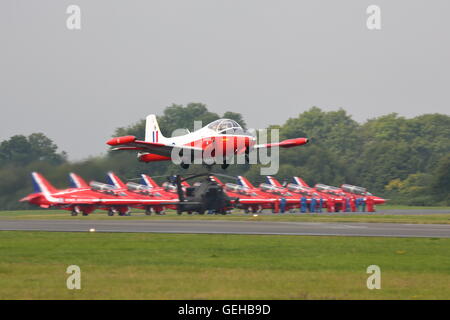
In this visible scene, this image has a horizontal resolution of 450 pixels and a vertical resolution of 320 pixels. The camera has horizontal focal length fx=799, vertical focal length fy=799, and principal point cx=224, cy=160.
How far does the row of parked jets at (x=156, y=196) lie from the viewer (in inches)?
2217

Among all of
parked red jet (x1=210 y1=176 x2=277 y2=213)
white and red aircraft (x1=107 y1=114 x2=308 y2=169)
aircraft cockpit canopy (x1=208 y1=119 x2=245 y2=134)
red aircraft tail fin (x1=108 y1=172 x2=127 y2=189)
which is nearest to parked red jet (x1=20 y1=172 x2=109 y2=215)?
red aircraft tail fin (x1=108 y1=172 x2=127 y2=189)

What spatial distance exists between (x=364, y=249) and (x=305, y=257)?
129 inches

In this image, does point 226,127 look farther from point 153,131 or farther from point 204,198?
point 153,131

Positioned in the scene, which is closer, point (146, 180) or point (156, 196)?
point (156, 196)

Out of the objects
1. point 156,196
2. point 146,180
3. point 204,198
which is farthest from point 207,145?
point 146,180

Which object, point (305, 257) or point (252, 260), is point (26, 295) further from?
point (305, 257)

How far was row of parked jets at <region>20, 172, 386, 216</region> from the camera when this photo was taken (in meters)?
56.3

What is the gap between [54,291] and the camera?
56.3 ft

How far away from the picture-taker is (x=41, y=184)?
53.8 m

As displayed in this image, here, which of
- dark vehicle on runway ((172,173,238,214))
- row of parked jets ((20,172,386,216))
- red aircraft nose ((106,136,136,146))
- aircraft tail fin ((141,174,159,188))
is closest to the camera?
red aircraft nose ((106,136,136,146))

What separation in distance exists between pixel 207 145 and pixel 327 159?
4656 cm

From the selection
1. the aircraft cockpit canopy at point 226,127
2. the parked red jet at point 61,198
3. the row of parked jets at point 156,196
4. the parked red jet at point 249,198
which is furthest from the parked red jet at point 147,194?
the aircraft cockpit canopy at point 226,127

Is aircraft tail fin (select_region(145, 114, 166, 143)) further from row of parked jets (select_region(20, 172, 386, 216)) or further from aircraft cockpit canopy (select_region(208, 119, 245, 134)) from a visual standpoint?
aircraft cockpit canopy (select_region(208, 119, 245, 134))
